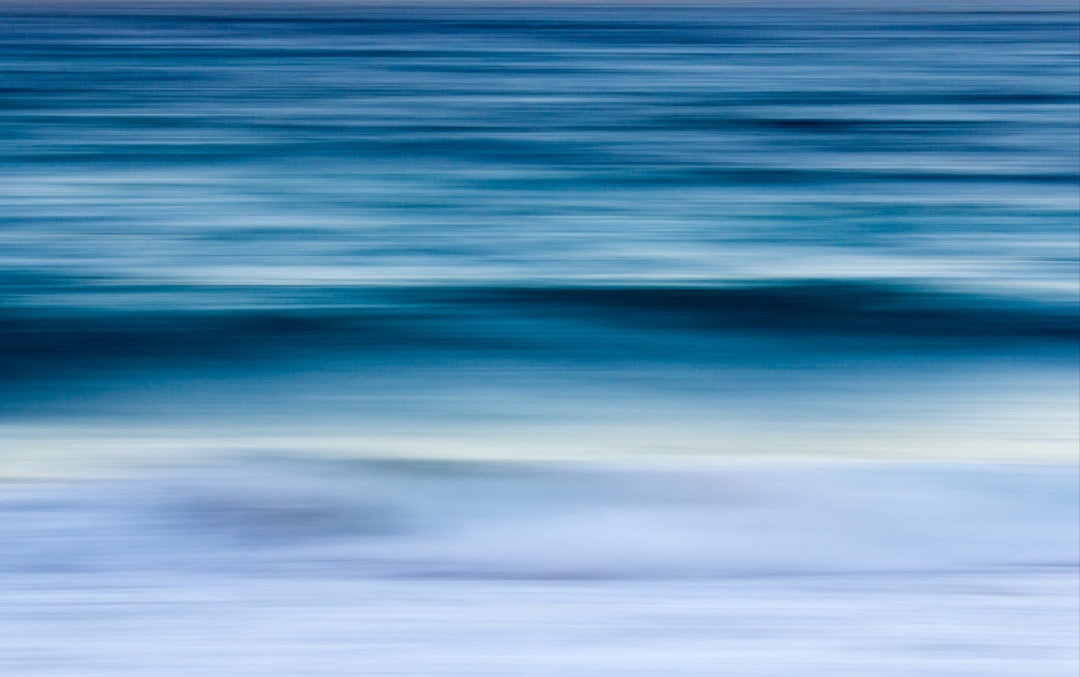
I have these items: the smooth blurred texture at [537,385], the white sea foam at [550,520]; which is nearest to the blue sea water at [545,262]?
the smooth blurred texture at [537,385]

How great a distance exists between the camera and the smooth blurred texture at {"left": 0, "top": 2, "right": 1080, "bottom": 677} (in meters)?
1.58

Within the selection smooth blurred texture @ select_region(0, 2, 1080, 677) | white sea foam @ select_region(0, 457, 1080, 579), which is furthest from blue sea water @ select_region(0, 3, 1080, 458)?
white sea foam @ select_region(0, 457, 1080, 579)

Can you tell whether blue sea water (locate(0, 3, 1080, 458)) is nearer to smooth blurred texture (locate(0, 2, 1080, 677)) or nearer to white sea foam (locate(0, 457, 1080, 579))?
smooth blurred texture (locate(0, 2, 1080, 677))

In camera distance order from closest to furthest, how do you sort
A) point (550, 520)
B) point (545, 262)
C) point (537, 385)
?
point (550, 520) < point (537, 385) < point (545, 262)

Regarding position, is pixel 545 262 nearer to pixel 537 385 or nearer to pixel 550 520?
pixel 537 385

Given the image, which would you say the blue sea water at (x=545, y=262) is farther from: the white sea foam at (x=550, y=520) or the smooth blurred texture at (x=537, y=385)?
the white sea foam at (x=550, y=520)

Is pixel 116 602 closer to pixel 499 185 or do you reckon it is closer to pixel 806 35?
pixel 499 185

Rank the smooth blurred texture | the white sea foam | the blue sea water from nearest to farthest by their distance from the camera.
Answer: the smooth blurred texture, the white sea foam, the blue sea water

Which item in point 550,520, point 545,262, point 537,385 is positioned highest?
point 545,262

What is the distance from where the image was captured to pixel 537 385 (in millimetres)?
3334

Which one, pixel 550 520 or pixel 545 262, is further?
pixel 545 262

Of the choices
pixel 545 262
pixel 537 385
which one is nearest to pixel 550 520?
pixel 537 385

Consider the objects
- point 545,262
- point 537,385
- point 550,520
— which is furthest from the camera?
point 545,262

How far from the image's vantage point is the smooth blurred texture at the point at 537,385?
1.58 m
